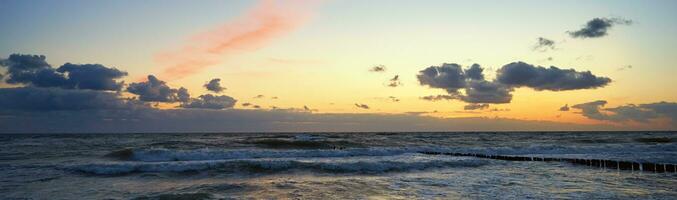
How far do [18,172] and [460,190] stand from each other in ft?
69.1

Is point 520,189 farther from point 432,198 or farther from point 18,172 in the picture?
point 18,172

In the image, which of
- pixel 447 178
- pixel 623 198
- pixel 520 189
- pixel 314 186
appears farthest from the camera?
pixel 447 178

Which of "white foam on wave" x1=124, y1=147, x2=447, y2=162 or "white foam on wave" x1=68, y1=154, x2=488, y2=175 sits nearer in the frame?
"white foam on wave" x1=68, y1=154, x2=488, y2=175

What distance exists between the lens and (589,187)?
17375mm

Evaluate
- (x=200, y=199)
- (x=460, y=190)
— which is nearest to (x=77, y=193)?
(x=200, y=199)

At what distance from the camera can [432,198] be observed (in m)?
14.9

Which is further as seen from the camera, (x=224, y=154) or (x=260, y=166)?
(x=224, y=154)

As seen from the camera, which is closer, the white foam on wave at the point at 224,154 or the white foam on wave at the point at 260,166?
the white foam on wave at the point at 260,166

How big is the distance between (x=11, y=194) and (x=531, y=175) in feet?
69.1

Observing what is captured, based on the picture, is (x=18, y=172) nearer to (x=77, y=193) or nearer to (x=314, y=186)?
(x=77, y=193)

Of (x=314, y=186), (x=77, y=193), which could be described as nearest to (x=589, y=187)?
(x=314, y=186)

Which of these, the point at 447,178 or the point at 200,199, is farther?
the point at 447,178

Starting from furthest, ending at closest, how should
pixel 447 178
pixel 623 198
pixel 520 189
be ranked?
pixel 447 178 → pixel 520 189 → pixel 623 198

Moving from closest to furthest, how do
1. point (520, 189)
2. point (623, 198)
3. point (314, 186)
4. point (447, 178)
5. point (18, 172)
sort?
point (623, 198) < point (520, 189) < point (314, 186) < point (447, 178) < point (18, 172)
